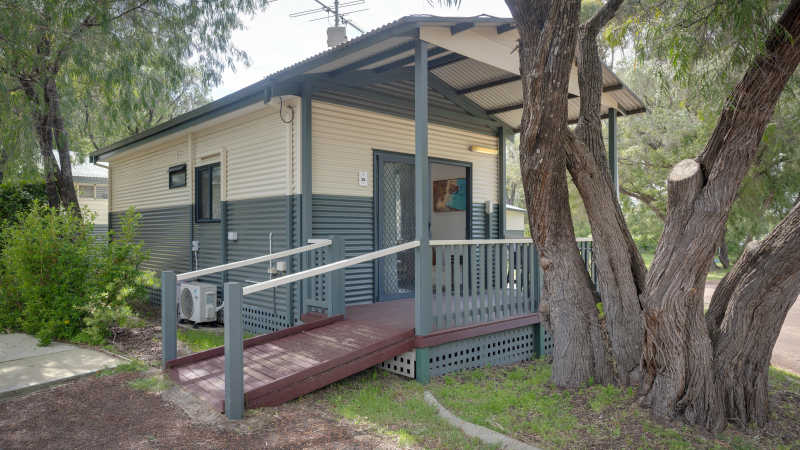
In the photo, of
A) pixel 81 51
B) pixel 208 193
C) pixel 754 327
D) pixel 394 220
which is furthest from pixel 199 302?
pixel 754 327

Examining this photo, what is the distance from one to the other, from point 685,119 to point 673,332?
13.3 m

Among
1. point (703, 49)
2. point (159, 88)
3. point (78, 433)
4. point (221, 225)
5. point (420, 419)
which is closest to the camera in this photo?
point (78, 433)

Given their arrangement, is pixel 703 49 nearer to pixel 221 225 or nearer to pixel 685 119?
pixel 221 225

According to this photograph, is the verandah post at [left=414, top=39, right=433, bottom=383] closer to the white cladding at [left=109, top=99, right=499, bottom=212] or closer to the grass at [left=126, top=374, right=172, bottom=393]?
the white cladding at [left=109, top=99, right=499, bottom=212]

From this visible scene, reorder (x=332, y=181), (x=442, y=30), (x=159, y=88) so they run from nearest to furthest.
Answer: (x=442, y=30) < (x=332, y=181) < (x=159, y=88)

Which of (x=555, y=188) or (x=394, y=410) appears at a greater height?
(x=555, y=188)

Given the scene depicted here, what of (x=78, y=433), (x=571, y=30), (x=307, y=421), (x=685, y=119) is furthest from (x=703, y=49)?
(x=685, y=119)

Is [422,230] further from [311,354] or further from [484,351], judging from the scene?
[484,351]

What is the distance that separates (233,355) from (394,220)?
361 centimetres

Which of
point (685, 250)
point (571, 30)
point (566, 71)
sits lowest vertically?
point (685, 250)

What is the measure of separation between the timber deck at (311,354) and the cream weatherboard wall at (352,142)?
5.64ft

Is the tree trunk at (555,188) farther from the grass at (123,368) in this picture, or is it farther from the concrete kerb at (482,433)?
the grass at (123,368)

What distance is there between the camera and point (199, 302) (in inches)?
277

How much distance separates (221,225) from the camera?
7.44 metres
